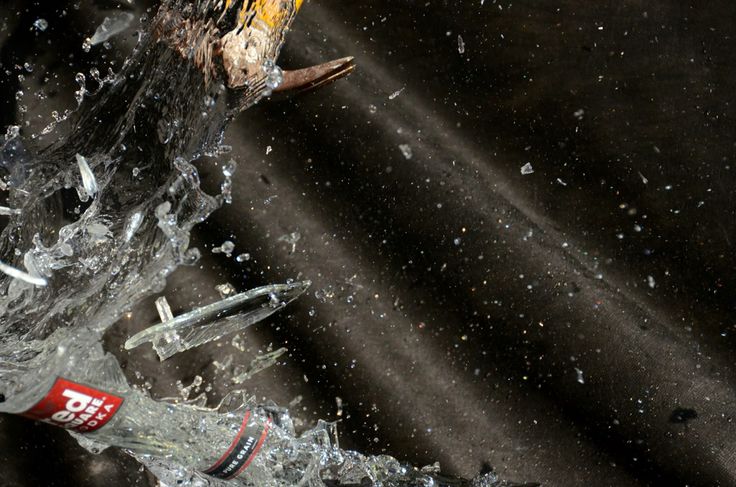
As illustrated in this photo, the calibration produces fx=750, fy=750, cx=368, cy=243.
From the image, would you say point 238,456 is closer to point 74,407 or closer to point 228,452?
point 228,452

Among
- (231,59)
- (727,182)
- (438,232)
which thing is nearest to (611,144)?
(727,182)

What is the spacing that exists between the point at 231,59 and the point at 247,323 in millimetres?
376

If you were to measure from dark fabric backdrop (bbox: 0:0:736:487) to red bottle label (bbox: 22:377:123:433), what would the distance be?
26cm

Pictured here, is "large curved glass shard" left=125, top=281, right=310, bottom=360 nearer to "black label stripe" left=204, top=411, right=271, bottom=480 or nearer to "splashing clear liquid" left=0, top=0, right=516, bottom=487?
"splashing clear liquid" left=0, top=0, right=516, bottom=487

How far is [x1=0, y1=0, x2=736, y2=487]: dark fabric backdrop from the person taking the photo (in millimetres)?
986

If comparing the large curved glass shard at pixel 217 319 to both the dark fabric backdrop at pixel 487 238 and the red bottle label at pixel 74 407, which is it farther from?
the red bottle label at pixel 74 407

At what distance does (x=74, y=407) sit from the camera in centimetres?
79

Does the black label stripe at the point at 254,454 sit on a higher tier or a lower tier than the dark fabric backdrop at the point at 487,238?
lower

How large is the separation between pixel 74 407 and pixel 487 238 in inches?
22.7

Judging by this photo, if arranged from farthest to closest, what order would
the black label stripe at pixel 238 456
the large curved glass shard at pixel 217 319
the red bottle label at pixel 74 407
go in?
1. the large curved glass shard at pixel 217 319
2. the black label stripe at pixel 238 456
3. the red bottle label at pixel 74 407

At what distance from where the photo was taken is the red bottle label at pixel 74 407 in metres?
0.77

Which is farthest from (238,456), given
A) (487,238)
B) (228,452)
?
(487,238)

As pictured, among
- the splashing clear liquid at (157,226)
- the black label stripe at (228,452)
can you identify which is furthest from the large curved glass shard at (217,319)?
the black label stripe at (228,452)

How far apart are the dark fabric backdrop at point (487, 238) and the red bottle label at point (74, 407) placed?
265 millimetres
